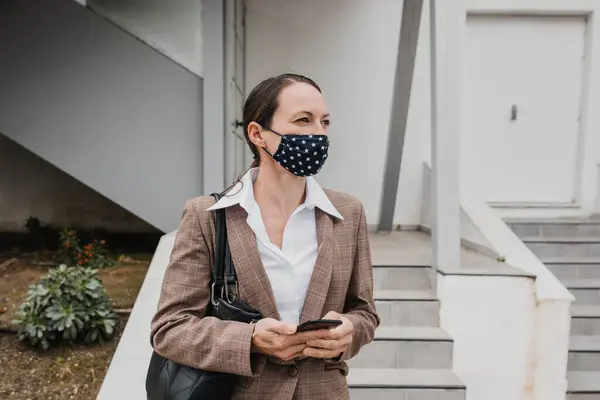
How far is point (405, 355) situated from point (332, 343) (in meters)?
2.21

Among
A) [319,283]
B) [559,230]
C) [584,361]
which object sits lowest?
[584,361]

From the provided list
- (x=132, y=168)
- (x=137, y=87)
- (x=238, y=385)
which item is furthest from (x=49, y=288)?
(x=238, y=385)

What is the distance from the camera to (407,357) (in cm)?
315

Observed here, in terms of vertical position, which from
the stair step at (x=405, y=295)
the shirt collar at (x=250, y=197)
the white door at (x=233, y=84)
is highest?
the white door at (x=233, y=84)

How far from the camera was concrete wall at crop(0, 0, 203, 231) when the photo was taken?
4324 mm

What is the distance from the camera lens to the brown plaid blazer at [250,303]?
1.12 meters

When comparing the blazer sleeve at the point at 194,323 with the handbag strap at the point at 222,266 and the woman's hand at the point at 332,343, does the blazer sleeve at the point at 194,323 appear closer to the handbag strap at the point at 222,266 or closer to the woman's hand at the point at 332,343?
the handbag strap at the point at 222,266

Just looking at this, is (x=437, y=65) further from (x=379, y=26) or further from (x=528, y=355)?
(x=379, y=26)

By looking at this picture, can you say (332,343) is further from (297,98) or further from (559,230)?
(559,230)

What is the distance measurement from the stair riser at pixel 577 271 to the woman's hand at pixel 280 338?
413 cm

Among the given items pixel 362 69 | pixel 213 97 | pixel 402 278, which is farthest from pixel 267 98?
pixel 362 69

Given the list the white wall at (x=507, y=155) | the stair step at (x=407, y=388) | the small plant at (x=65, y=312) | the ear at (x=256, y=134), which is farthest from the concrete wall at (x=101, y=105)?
the ear at (x=256, y=134)

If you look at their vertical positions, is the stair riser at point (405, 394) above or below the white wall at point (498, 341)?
below

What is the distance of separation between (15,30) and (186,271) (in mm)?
4178
